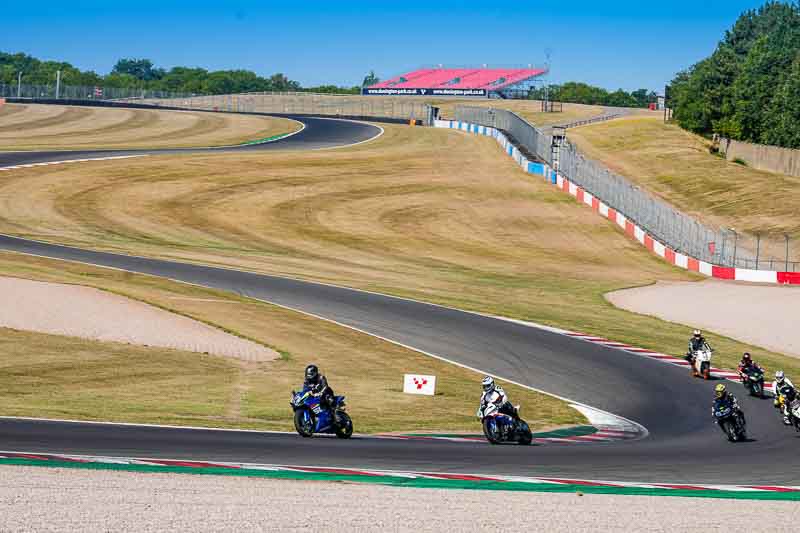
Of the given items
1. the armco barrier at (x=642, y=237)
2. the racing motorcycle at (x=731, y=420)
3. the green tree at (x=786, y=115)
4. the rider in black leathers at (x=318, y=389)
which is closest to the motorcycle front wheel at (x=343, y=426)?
the rider in black leathers at (x=318, y=389)

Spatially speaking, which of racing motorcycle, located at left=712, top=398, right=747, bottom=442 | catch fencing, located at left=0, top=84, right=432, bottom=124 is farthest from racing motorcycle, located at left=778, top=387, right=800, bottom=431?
catch fencing, located at left=0, top=84, right=432, bottom=124

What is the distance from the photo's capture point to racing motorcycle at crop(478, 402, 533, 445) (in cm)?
2097

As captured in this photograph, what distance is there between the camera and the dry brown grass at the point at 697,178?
67.3m

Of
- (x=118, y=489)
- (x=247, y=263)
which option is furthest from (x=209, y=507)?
(x=247, y=263)

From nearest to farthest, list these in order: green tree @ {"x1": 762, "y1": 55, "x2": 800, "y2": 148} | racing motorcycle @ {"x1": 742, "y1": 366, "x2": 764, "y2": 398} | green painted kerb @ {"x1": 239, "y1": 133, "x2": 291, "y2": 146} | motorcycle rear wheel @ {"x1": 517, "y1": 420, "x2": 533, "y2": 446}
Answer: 1. motorcycle rear wheel @ {"x1": 517, "y1": 420, "x2": 533, "y2": 446}
2. racing motorcycle @ {"x1": 742, "y1": 366, "x2": 764, "y2": 398}
3. green painted kerb @ {"x1": 239, "y1": 133, "x2": 291, "y2": 146}
4. green tree @ {"x1": 762, "y1": 55, "x2": 800, "y2": 148}

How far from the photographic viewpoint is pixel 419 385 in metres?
26.1

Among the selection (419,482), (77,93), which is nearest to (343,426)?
(419,482)

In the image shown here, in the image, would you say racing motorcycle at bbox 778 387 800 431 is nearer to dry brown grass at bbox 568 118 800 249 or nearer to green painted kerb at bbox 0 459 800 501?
green painted kerb at bbox 0 459 800 501

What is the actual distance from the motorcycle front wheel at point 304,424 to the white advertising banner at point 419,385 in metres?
6.01

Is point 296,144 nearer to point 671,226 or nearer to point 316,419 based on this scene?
point 671,226

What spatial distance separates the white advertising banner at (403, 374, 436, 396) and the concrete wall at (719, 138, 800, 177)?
64321 mm

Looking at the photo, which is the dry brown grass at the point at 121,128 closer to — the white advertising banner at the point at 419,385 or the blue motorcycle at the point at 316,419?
the white advertising banner at the point at 419,385

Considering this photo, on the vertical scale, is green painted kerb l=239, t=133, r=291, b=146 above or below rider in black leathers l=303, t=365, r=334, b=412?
above

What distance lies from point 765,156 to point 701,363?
64487mm
